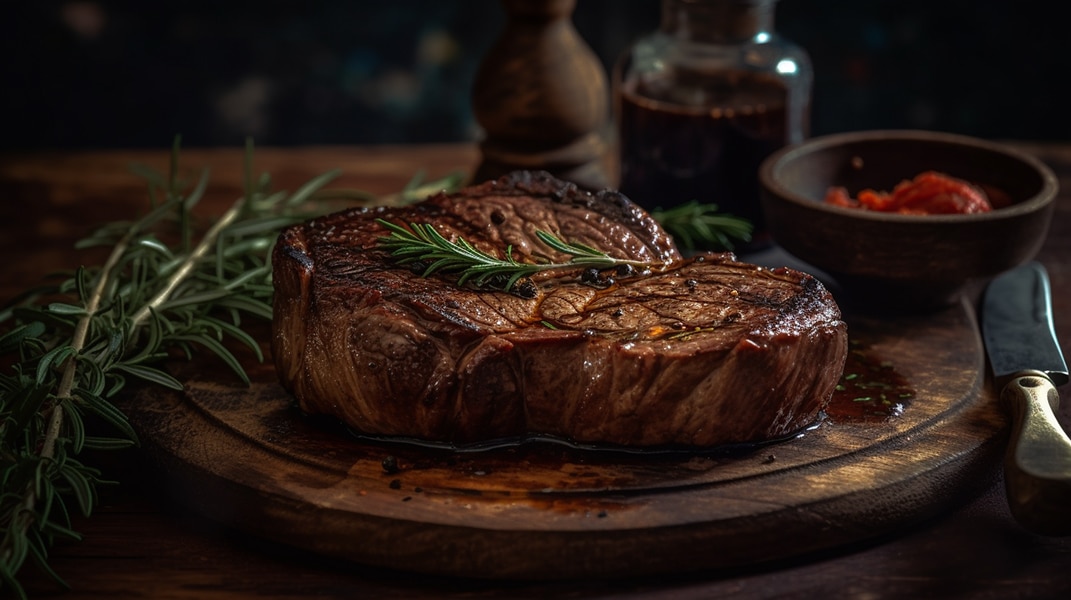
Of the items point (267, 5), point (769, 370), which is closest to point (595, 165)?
point (769, 370)

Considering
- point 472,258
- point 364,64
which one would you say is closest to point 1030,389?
point 472,258

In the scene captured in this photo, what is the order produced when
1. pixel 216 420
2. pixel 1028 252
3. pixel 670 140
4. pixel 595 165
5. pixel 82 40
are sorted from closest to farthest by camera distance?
pixel 216 420 → pixel 1028 252 → pixel 670 140 → pixel 595 165 → pixel 82 40

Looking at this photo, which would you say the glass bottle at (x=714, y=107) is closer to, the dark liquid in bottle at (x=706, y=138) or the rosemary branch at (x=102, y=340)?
the dark liquid in bottle at (x=706, y=138)

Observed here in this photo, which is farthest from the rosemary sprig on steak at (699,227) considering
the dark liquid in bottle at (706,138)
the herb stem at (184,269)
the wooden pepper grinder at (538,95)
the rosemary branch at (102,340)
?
the herb stem at (184,269)

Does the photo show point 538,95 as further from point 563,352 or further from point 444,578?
point 444,578

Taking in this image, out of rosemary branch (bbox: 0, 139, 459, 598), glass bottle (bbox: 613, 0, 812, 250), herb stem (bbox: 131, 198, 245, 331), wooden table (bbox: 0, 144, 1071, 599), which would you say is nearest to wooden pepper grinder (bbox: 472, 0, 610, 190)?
A: glass bottle (bbox: 613, 0, 812, 250)

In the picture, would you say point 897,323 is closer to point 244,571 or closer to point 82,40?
point 244,571

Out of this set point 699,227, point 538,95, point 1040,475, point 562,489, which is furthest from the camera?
point 538,95
